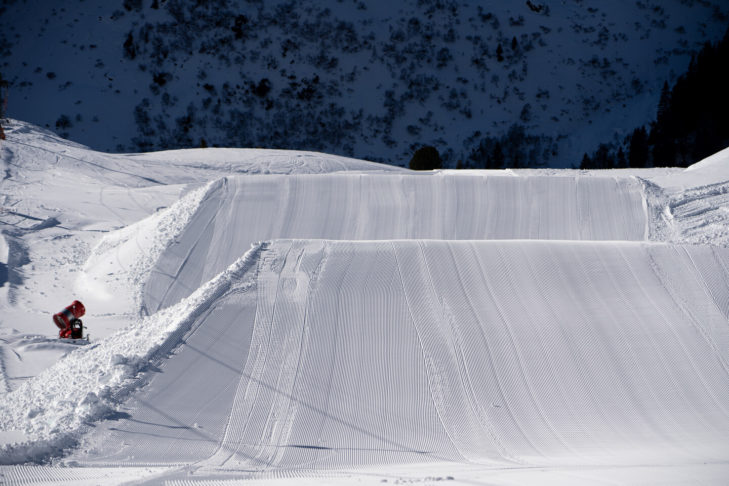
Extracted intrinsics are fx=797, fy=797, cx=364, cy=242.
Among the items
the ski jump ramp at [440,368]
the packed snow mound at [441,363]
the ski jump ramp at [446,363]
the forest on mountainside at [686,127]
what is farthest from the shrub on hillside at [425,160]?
the packed snow mound at [441,363]

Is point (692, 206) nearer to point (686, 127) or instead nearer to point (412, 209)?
point (412, 209)

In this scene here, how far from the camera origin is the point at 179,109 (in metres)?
31.3

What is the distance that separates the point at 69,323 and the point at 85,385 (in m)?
3.01

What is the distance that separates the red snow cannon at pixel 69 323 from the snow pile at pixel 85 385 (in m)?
1.60

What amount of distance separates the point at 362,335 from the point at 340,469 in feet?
7.16

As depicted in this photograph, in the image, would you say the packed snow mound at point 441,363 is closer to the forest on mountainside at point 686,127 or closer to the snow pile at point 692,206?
the snow pile at point 692,206

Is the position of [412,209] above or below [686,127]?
below

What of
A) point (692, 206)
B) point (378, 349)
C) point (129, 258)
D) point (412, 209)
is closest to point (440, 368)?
point (378, 349)

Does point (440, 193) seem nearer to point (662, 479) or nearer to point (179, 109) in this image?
point (662, 479)

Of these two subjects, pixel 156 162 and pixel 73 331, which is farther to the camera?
pixel 156 162

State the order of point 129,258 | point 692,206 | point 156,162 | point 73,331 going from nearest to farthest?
point 73,331
point 129,258
point 692,206
point 156,162

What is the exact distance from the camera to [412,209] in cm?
1294

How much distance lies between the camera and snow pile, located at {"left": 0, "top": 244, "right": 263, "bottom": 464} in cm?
602

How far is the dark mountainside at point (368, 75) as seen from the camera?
3077 centimetres
